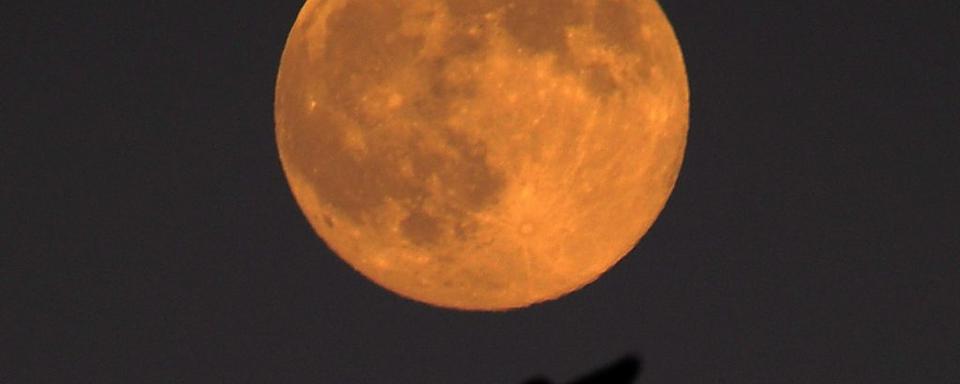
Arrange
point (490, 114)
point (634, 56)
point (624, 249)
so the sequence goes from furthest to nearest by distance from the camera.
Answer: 1. point (624, 249)
2. point (634, 56)
3. point (490, 114)

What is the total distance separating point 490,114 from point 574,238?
3.11 ft

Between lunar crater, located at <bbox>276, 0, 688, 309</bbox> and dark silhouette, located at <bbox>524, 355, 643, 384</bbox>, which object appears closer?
dark silhouette, located at <bbox>524, 355, 643, 384</bbox>

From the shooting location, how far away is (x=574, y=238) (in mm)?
6711

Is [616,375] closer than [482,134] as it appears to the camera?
Yes

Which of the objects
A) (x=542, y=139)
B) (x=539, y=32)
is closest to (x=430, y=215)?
(x=542, y=139)

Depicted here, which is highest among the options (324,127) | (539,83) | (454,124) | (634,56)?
(634,56)

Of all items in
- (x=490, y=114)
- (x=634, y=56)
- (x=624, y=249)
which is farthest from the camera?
(x=624, y=249)

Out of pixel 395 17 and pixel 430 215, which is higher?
pixel 395 17

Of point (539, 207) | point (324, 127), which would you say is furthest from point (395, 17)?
point (539, 207)

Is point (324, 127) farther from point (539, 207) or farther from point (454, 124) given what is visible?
point (539, 207)

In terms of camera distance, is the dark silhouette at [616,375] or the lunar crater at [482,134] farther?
the lunar crater at [482,134]

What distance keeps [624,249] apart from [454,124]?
1.57m

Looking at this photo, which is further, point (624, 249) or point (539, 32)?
point (624, 249)

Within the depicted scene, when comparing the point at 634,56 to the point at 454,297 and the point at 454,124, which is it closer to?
the point at 454,124
